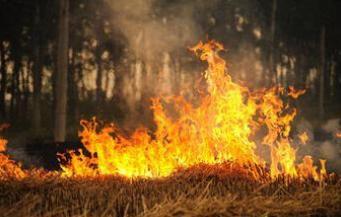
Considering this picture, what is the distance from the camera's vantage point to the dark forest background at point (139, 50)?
78.7 ft

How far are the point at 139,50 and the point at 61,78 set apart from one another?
17629 millimetres

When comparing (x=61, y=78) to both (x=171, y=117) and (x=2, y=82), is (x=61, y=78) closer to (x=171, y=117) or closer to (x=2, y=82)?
(x=171, y=117)

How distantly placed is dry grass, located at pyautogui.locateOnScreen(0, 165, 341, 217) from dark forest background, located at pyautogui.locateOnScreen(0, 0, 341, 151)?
33.1 ft

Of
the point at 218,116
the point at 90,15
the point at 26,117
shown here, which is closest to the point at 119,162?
the point at 218,116

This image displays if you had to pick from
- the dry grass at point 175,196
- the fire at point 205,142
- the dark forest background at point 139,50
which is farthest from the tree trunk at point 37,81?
the dry grass at point 175,196

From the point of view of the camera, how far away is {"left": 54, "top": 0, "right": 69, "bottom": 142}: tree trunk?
16.2 m

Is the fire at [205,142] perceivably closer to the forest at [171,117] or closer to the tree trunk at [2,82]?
the forest at [171,117]

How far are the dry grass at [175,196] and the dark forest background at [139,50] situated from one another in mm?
10081

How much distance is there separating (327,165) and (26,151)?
21.9ft

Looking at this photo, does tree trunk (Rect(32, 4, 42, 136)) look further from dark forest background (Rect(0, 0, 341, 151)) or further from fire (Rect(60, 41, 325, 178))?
fire (Rect(60, 41, 325, 178))

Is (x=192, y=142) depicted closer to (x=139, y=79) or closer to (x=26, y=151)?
(x=26, y=151)

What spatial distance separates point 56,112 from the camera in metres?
16.4

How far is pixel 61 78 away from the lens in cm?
1630

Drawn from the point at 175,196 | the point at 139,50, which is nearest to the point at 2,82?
the point at 139,50
